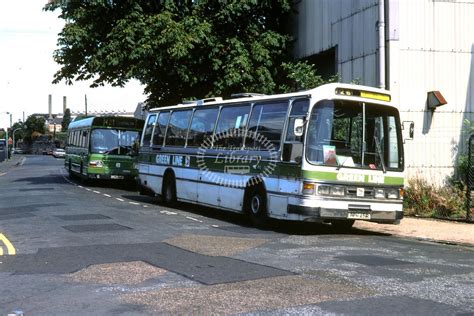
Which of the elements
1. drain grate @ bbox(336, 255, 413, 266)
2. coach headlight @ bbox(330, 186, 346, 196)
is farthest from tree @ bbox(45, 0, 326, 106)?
drain grate @ bbox(336, 255, 413, 266)

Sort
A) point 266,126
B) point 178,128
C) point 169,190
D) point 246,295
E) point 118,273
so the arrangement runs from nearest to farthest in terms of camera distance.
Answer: point 246,295, point 118,273, point 266,126, point 178,128, point 169,190

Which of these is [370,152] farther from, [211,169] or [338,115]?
[211,169]

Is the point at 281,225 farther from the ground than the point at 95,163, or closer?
closer

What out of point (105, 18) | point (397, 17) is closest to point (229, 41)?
point (105, 18)

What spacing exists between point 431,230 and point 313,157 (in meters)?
3.56

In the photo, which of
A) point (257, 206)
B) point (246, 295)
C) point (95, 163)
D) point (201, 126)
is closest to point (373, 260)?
point (246, 295)

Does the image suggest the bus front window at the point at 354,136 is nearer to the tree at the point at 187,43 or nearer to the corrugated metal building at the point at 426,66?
the corrugated metal building at the point at 426,66

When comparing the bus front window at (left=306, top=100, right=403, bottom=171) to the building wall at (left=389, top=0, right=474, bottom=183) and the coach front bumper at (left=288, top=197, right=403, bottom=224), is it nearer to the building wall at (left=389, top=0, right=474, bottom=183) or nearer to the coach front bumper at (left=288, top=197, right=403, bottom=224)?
the coach front bumper at (left=288, top=197, right=403, bottom=224)

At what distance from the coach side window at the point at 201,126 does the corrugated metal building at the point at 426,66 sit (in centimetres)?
553

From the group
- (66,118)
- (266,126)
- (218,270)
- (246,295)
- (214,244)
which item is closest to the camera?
(246,295)

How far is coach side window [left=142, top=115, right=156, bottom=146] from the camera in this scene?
18239mm

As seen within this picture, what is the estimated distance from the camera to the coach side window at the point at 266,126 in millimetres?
12148

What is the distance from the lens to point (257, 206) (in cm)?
1265

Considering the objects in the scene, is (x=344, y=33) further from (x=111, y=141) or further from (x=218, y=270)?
(x=218, y=270)
